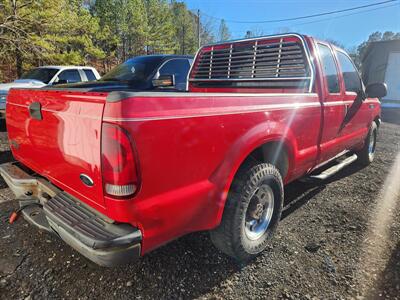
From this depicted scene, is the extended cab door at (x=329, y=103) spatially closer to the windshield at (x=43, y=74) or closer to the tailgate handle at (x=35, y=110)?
the tailgate handle at (x=35, y=110)

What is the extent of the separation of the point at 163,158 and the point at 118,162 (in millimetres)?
255

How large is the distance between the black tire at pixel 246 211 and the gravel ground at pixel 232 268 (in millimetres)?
169

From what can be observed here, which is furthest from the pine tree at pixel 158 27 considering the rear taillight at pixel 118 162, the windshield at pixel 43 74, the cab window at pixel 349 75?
the rear taillight at pixel 118 162

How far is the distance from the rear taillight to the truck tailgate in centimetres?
6

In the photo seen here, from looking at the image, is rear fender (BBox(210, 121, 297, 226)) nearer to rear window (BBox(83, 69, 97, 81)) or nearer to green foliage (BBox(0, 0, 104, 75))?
rear window (BBox(83, 69, 97, 81))

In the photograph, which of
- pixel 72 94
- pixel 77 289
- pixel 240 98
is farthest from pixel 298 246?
pixel 72 94

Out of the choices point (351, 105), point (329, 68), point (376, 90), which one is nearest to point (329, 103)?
point (329, 68)

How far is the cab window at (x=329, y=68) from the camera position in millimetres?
3385

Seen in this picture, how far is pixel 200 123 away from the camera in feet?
5.93

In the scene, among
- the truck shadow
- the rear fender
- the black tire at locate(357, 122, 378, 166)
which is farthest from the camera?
the black tire at locate(357, 122, 378, 166)

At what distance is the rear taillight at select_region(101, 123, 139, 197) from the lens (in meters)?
1.50

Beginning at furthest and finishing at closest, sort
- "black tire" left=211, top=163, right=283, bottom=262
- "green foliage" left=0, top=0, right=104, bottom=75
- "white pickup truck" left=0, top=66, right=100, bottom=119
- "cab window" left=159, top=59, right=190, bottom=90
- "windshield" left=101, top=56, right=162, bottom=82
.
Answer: "green foliage" left=0, top=0, right=104, bottom=75
"white pickup truck" left=0, top=66, right=100, bottom=119
"cab window" left=159, top=59, right=190, bottom=90
"windshield" left=101, top=56, right=162, bottom=82
"black tire" left=211, top=163, right=283, bottom=262

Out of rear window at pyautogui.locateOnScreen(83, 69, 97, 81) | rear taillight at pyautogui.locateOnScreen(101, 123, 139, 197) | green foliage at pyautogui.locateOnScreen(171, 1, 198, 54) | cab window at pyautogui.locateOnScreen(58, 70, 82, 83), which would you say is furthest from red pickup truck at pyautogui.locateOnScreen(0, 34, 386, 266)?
green foliage at pyautogui.locateOnScreen(171, 1, 198, 54)

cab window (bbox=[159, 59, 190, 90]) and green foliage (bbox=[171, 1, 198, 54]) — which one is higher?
green foliage (bbox=[171, 1, 198, 54])
